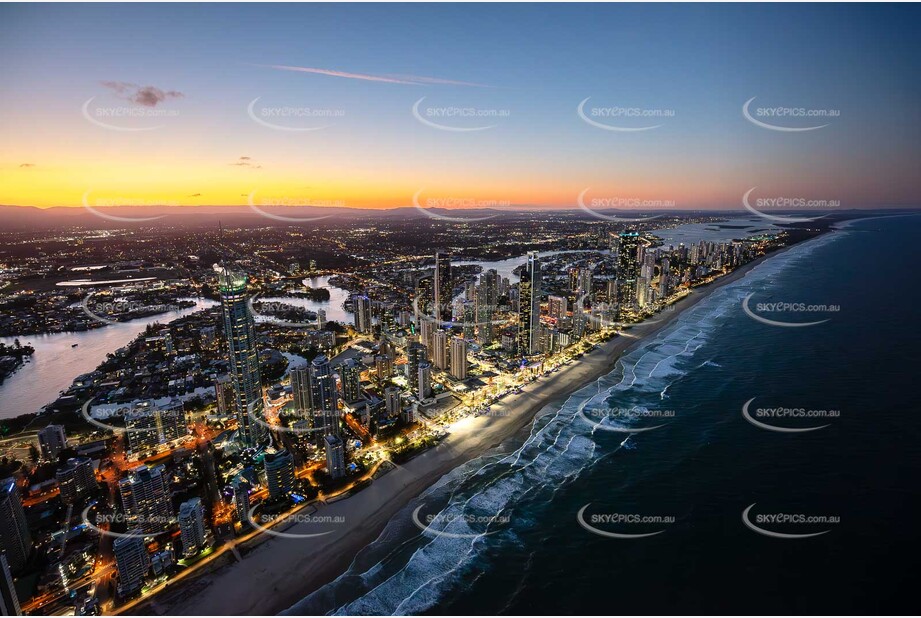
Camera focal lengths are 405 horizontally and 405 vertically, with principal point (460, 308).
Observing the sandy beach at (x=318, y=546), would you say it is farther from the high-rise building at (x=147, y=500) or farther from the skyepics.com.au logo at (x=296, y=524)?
the high-rise building at (x=147, y=500)

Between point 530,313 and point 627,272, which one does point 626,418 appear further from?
point 627,272

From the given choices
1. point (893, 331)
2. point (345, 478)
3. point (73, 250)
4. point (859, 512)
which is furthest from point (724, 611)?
point (73, 250)

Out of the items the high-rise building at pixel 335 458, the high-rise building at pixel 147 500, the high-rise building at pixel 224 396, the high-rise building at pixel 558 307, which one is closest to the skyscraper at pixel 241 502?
the high-rise building at pixel 147 500

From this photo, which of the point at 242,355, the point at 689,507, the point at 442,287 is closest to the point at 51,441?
the point at 242,355

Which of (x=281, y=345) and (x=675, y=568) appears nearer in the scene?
(x=675, y=568)

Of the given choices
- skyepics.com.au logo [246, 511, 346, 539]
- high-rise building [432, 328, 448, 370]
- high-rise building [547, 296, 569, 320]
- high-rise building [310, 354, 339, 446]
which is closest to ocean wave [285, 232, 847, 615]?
skyepics.com.au logo [246, 511, 346, 539]

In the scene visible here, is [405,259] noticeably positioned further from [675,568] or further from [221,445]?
[675,568]

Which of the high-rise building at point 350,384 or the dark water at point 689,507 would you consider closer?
the dark water at point 689,507

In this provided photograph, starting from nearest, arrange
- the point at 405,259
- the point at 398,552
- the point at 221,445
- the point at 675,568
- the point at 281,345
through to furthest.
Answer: the point at 675,568
the point at 398,552
the point at 221,445
the point at 281,345
the point at 405,259

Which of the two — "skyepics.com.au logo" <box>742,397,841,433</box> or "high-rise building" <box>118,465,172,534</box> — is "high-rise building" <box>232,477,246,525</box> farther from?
"skyepics.com.au logo" <box>742,397,841,433</box>
